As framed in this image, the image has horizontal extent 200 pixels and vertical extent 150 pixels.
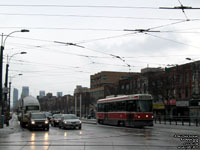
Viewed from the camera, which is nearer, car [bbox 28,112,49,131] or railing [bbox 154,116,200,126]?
car [bbox 28,112,49,131]

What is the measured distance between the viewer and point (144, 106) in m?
37.7

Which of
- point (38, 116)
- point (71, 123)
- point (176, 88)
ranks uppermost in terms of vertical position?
Answer: point (176, 88)

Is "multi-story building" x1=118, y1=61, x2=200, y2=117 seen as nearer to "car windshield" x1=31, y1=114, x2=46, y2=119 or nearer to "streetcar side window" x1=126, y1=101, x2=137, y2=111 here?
"streetcar side window" x1=126, y1=101, x2=137, y2=111

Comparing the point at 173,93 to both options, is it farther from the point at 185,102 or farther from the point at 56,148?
the point at 56,148

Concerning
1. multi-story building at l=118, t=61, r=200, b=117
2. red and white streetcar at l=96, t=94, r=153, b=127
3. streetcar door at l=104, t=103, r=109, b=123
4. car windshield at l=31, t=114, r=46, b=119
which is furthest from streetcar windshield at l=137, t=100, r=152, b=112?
multi-story building at l=118, t=61, r=200, b=117

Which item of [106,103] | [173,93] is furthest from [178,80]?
[106,103]

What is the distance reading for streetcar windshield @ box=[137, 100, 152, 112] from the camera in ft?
122

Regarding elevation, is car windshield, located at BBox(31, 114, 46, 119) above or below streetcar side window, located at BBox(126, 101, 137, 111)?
below

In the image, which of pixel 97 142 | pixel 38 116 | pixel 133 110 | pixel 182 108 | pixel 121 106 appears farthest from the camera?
pixel 182 108

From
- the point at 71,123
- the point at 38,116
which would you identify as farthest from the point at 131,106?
the point at 38,116

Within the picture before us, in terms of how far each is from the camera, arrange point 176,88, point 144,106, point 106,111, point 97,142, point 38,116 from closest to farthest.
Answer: point 97,142
point 38,116
point 144,106
point 106,111
point 176,88

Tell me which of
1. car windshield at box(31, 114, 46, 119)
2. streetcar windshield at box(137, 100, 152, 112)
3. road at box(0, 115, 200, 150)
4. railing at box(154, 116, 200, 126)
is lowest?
road at box(0, 115, 200, 150)

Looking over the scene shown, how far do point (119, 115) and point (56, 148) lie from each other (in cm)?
2324

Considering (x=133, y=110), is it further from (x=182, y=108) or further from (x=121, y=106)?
(x=182, y=108)
